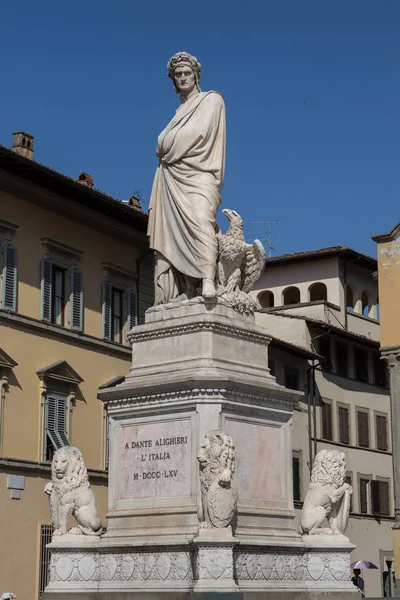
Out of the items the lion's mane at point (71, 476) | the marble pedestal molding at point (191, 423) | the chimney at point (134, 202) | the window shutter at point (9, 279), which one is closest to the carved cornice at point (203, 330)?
the marble pedestal molding at point (191, 423)

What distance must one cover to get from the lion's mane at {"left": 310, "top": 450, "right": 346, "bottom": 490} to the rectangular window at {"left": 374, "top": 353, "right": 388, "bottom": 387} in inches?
1519

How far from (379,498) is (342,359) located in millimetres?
5842

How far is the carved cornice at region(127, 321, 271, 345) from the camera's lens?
13.9m

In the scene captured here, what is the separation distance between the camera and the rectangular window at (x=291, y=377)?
151 ft

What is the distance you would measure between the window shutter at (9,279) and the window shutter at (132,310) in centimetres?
529

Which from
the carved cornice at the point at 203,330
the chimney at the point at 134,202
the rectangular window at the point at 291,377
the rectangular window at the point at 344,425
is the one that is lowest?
the carved cornice at the point at 203,330

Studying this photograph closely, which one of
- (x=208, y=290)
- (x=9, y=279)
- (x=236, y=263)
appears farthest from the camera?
(x=9, y=279)

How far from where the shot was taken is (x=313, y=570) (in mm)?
13852

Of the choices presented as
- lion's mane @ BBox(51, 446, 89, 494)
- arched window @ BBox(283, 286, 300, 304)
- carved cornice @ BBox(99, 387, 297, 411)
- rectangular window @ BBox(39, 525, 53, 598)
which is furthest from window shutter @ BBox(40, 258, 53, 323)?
arched window @ BBox(283, 286, 300, 304)

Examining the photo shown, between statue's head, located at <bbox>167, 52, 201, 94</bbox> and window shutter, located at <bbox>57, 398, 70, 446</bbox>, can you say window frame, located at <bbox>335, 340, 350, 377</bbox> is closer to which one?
window shutter, located at <bbox>57, 398, 70, 446</bbox>

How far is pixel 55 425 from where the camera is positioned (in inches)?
1245

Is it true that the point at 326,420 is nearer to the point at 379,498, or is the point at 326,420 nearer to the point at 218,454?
the point at 379,498

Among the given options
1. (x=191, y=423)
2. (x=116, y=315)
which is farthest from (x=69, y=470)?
(x=116, y=315)

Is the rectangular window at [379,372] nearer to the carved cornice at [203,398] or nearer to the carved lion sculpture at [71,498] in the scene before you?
the carved cornice at [203,398]
